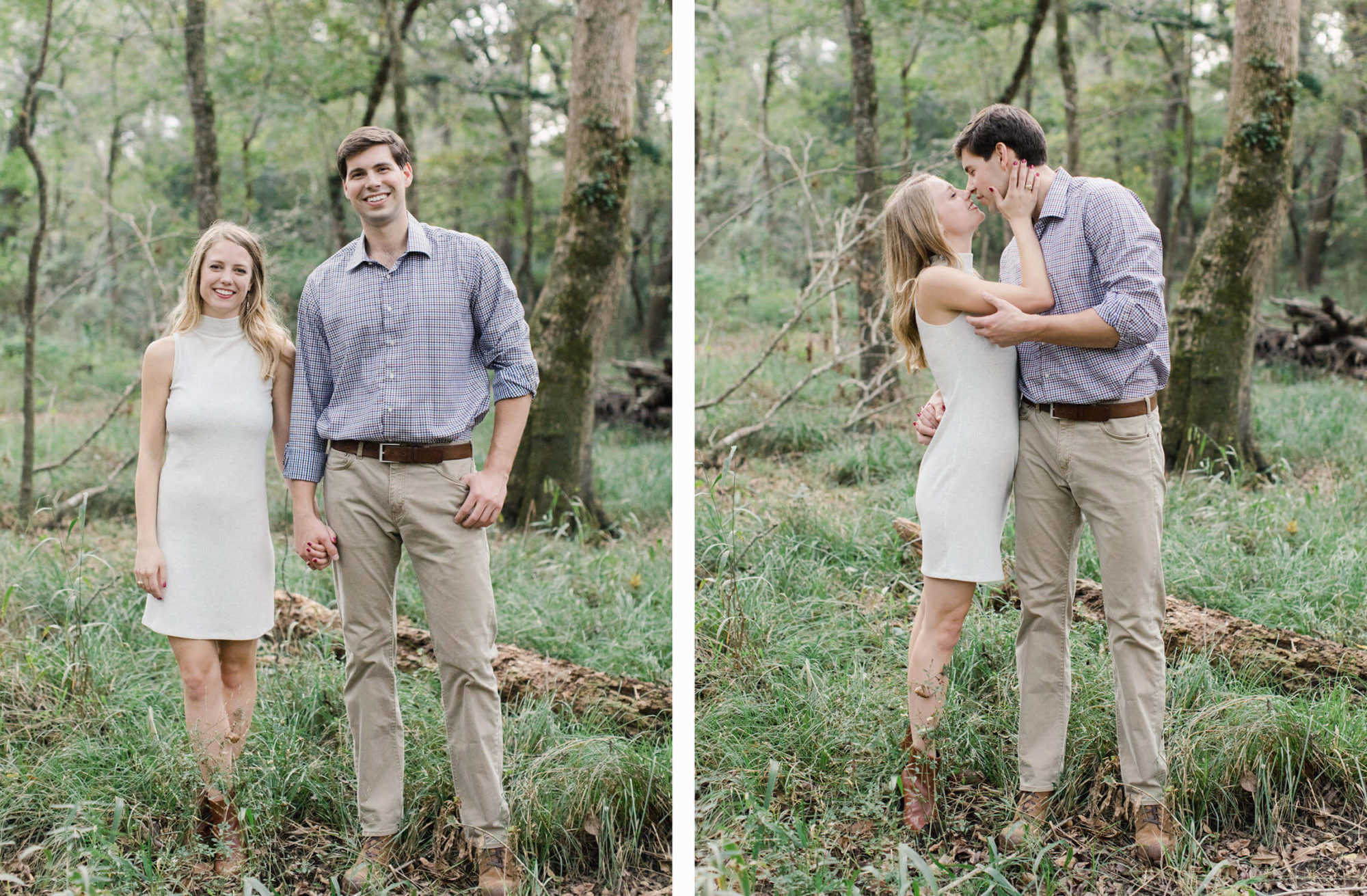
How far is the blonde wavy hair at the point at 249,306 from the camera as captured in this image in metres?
2.63

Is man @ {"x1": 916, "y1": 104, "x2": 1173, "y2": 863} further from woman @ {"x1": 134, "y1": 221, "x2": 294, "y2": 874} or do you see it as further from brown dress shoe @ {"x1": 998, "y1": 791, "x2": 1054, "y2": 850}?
woman @ {"x1": 134, "y1": 221, "x2": 294, "y2": 874}

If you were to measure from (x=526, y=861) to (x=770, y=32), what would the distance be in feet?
42.4

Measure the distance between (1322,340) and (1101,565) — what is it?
27.4 ft

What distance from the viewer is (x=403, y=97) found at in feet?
26.3

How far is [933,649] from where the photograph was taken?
2602 mm

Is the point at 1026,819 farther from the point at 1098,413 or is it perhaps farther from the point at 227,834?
the point at 227,834

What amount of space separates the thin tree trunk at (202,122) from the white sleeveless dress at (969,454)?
607 cm

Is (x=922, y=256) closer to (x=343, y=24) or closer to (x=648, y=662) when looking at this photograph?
(x=648, y=662)

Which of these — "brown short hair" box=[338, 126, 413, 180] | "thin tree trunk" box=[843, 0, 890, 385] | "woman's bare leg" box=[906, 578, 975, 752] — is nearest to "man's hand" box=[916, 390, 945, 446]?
"woman's bare leg" box=[906, 578, 975, 752]

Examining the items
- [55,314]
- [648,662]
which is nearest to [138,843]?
[648,662]

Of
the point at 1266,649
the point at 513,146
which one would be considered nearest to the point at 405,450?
the point at 1266,649

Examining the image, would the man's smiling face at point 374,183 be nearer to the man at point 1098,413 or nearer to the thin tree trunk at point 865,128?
the man at point 1098,413

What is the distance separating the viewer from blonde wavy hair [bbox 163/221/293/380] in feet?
8.63

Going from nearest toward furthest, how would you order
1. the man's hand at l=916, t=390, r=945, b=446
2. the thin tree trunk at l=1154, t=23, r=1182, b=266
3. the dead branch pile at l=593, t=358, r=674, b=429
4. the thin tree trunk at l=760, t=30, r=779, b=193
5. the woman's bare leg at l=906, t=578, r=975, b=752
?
1. the woman's bare leg at l=906, t=578, r=975, b=752
2. the man's hand at l=916, t=390, r=945, b=446
3. the dead branch pile at l=593, t=358, r=674, b=429
4. the thin tree trunk at l=760, t=30, r=779, b=193
5. the thin tree trunk at l=1154, t=23, r=1182, b=266
